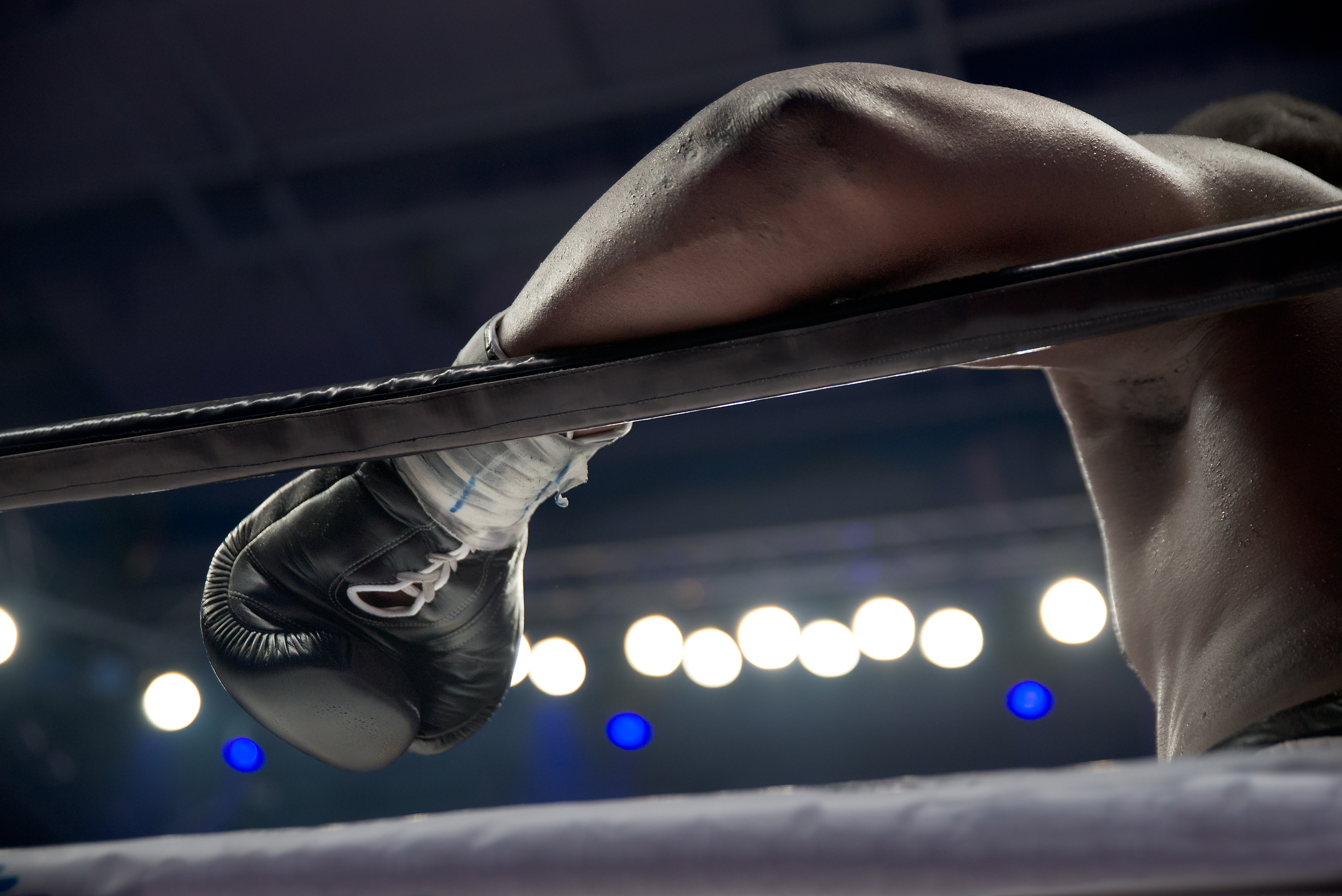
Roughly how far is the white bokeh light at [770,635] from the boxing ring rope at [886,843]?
164 inches

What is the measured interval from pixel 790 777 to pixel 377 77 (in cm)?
420

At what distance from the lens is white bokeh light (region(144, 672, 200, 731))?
4.39 metres

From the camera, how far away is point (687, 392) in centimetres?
44

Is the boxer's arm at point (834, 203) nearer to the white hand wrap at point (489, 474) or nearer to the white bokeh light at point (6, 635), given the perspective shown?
the white hand wrap at point (489, 474)

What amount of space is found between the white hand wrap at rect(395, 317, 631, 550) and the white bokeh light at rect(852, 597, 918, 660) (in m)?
3.95

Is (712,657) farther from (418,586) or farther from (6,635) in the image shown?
(418,586)

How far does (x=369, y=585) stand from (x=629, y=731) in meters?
4.93

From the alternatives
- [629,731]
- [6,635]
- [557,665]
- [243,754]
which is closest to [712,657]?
[557,665]

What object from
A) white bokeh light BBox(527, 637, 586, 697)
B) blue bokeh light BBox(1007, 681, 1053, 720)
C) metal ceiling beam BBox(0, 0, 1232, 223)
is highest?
metal ceiling beam BBox(0, 0, 1232, 223)

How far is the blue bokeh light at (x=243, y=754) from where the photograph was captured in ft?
17.0

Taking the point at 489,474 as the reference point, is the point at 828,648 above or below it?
above

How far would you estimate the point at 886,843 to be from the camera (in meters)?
0.26

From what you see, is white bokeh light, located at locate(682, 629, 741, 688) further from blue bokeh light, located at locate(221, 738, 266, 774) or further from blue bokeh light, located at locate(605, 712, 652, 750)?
blue bokeh light, located at locate(221, 738, 266, 774)

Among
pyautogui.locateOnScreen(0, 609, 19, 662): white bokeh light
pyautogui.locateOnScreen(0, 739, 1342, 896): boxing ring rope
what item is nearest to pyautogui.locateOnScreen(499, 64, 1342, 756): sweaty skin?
pyautogui.locateOnScreen(0, 739, 1342, 896): boxing ring rope
